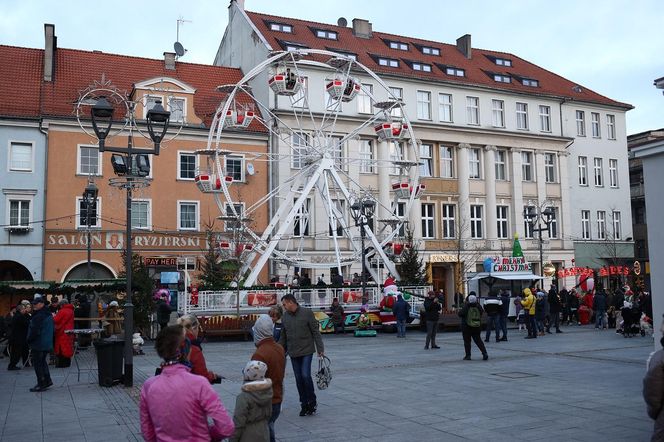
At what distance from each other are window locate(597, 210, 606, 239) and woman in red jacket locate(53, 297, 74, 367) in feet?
138

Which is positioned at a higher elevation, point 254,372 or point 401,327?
point 254,372

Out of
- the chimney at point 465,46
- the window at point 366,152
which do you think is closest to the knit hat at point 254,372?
the window at point 366,152

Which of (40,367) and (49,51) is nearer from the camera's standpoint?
(40,367)

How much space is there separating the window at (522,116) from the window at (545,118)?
4.66 feet

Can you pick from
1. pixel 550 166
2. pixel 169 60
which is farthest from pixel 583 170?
pixel 169 60

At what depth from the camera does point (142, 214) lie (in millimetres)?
38031

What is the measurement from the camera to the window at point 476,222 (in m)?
46.7

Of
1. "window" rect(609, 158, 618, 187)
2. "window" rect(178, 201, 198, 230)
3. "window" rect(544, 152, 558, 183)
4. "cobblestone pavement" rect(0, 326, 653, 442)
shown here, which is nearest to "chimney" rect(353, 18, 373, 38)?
"window" rect(544, 152, 558, 183)

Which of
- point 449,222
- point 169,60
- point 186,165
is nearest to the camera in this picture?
point 186,165

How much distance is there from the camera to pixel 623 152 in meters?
53.0

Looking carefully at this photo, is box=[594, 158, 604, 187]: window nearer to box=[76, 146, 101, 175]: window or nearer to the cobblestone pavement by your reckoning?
box=[76, 146, 101, 175]: window

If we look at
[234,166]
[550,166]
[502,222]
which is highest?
[550,166]

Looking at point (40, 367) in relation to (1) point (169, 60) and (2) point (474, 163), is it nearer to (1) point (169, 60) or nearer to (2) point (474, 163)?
(1) point (169, 60)

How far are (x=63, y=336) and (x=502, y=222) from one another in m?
35.7
